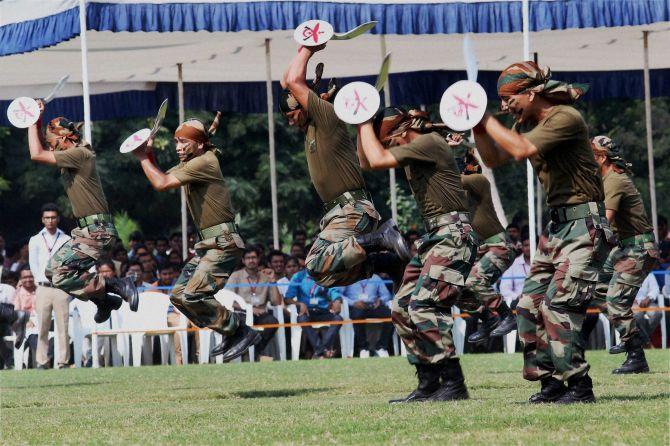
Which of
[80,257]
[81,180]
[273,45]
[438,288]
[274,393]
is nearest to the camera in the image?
[438,288]

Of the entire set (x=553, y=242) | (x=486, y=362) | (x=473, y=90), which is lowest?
→ (x=486, y=362)

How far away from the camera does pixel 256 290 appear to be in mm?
19609

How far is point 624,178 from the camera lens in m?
12.6

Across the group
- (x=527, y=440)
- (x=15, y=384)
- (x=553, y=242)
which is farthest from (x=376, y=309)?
(x=527, y=440)

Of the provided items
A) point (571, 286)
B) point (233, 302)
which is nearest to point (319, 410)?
point (571, 286)

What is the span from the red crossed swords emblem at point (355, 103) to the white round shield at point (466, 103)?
0.89 m

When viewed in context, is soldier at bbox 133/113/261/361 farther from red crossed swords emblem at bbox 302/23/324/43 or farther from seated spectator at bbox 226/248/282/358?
seated spectator at bbox 226/248/282/358

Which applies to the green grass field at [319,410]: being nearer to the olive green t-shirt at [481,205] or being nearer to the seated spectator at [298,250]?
the olive green t-shirt at [481,205]

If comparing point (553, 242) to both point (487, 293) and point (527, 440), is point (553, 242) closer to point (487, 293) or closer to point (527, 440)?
point (527, 440)

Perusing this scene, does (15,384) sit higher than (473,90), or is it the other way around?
(473,90)

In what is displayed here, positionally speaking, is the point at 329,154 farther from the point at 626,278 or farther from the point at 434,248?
the point at 626,278

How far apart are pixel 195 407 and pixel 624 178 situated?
4.82 metres

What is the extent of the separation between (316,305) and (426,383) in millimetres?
9879

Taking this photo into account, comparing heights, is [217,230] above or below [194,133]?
below
